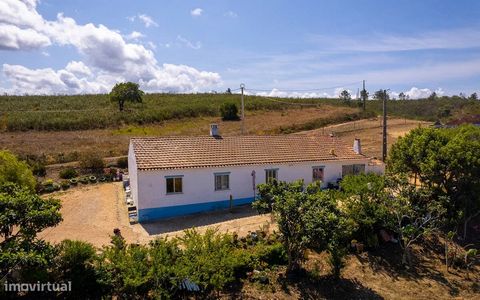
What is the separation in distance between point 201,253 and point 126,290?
283 centimetres

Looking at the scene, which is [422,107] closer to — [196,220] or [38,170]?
[196,220]

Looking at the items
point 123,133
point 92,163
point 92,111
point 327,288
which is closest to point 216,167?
point 327,288

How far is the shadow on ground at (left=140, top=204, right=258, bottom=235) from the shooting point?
19.7 meters

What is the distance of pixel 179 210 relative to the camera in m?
21.8

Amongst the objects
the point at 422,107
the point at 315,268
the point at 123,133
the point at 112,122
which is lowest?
the point at 315,268

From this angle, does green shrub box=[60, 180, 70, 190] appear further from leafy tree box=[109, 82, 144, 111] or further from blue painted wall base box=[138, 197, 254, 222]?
leafy tree box=[109, 82, 144, 111]

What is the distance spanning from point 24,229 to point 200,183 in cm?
1147

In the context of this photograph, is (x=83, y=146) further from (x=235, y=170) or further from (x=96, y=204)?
(x=235, y=170)

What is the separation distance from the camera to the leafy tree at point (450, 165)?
19531mm

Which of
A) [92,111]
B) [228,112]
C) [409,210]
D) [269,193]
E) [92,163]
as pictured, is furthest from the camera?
[92,111]

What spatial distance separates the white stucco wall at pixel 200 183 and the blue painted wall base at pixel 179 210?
204 mm

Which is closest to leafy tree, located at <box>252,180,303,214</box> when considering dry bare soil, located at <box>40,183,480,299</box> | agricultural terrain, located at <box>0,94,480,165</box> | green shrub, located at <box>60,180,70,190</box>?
dry bare soil, located at <box>40,183,480,299</box>

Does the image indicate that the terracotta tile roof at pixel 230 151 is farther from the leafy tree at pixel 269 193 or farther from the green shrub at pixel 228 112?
the green shrub at pixel 228 112

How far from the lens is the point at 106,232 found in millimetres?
19328
